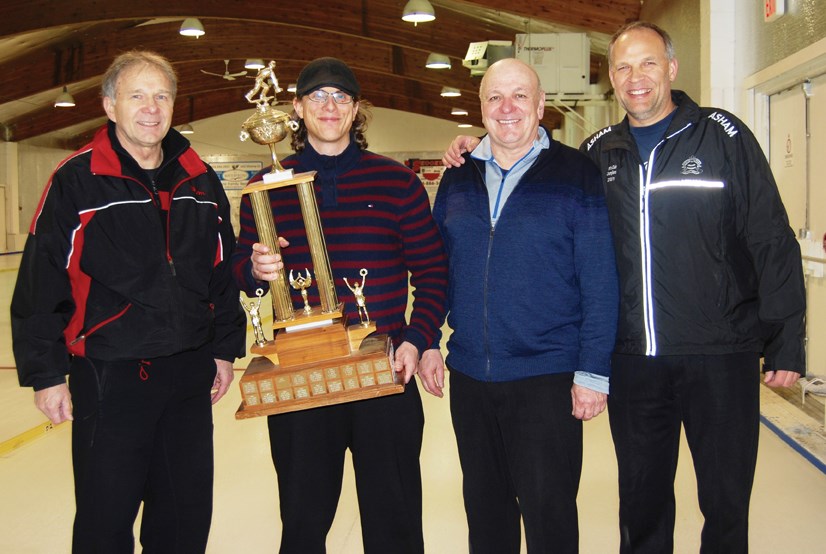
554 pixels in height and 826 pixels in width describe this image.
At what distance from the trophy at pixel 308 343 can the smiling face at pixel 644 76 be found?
39.1 inches

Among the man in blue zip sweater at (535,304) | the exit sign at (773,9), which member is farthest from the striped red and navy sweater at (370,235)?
the exit sign at (773,9)

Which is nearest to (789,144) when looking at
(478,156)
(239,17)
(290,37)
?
(478,156)

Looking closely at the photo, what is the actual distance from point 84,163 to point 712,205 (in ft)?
5.85

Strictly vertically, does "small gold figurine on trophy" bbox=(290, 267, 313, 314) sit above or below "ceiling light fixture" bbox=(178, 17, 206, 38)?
below

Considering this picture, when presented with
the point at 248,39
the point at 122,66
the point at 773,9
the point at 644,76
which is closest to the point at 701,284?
the point at 644,76

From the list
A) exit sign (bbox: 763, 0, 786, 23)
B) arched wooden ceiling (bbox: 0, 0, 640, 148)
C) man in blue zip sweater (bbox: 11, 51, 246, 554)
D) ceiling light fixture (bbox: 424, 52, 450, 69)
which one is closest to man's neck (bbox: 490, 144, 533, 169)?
man in blue zip sweater (bbox: 11, 51, 246, 554)

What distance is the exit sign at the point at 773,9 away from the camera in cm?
495

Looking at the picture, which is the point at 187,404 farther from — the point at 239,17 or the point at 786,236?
the point at 239,17

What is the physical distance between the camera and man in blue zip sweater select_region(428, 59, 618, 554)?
2127mm

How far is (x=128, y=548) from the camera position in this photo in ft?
7.30

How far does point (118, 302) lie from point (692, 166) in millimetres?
1690

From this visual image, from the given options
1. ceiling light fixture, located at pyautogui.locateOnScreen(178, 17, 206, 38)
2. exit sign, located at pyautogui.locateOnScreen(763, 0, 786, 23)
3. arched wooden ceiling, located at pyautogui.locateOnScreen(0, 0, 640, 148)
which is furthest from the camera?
ceiling light fixture, located at pyautogui.locateOnScreen(178, 17, 206, 38)

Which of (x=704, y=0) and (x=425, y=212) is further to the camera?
(x=704, y=0)

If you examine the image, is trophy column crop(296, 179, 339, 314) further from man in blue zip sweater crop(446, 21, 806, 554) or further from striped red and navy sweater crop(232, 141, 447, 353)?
man in blue zip sweater crop(446, 21, 806, 554)
